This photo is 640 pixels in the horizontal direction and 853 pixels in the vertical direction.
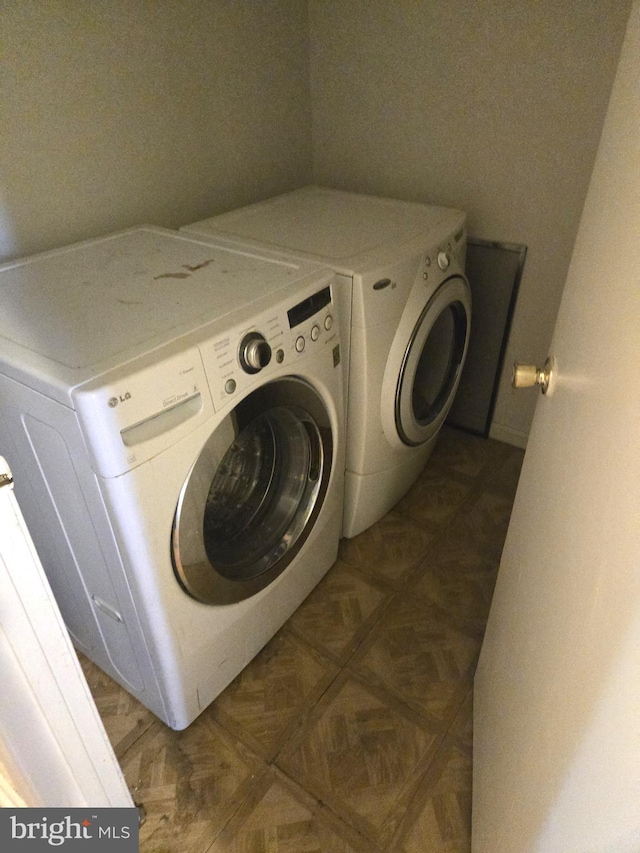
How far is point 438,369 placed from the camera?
170 cm

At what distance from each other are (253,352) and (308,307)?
0.19m

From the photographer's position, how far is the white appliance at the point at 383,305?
1.27 m

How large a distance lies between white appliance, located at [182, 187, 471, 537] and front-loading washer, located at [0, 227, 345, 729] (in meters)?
0.13

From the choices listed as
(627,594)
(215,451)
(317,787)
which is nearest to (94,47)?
(215,451)

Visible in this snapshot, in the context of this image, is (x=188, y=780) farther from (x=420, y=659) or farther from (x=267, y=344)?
(x=267, y=344)

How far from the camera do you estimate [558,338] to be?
80 centimetres

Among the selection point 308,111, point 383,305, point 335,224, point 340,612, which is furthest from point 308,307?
point 308,111

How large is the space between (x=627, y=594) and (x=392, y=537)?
1.30 m

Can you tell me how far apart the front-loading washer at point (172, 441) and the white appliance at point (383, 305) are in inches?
4.9

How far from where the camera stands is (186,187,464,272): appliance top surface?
131cm

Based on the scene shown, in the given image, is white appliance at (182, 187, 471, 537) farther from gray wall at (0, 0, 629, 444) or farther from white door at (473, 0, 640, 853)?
white door at (473, 0, 640, 853)

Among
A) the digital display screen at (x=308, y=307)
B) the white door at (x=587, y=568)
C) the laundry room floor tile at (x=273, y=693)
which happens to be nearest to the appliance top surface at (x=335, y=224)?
the digital display screen at (x=308, y=307)

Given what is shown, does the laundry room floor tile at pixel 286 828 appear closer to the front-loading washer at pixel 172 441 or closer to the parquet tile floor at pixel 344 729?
the parquet tile floor at pixel 344 729

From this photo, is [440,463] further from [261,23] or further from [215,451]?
[261,23]
